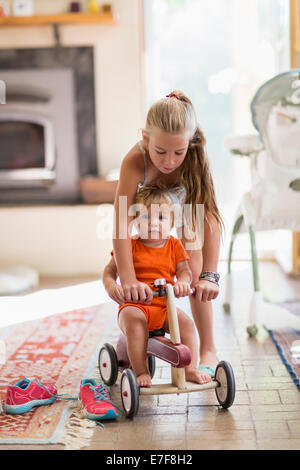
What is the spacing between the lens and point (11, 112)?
4.38m

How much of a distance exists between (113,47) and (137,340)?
10.1ft

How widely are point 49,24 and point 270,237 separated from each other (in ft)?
7.36

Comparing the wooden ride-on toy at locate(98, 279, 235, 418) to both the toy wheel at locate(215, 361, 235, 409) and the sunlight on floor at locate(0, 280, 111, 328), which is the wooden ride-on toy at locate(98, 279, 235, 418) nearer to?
the toy wheel at locate(215, 361, 235, 409)

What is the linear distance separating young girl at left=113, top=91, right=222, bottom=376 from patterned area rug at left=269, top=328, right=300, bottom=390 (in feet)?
1.00

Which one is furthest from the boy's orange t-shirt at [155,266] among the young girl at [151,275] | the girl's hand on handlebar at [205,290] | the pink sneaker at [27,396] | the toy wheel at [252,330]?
the toy wheel at [252,330]

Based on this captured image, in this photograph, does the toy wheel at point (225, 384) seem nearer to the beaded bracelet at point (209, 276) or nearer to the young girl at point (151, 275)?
the young girl at point (151, 275)

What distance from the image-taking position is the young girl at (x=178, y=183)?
1.67 meters

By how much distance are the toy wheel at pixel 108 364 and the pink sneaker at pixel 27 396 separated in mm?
183

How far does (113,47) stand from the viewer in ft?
14.1

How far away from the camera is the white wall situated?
4273 millimetres

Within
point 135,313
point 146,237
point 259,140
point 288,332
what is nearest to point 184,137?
point 146,237

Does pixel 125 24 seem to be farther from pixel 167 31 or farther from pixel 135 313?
pixel 135 313

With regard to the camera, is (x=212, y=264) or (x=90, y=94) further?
(x=90, y=94)

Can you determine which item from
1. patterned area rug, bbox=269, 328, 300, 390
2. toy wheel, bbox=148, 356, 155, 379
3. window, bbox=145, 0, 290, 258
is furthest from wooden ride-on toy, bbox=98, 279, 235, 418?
window, bbox=145, 0, 290, 258
